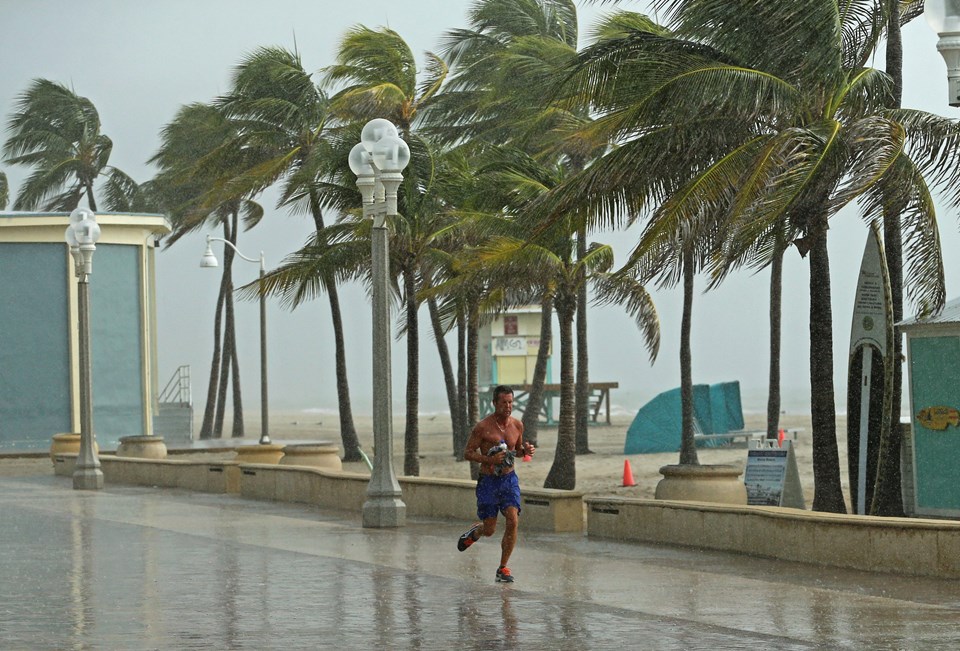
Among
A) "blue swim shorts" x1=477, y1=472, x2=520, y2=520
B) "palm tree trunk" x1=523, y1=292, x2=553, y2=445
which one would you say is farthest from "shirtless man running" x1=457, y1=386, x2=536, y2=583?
"palm tree trunk" x1=523, y1=292, x2=553, y2=445

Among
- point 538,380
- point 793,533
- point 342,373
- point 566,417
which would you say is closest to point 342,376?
point 342,373

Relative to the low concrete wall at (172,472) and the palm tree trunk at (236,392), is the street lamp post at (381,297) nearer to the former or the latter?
the low concrete wall at (172,472)

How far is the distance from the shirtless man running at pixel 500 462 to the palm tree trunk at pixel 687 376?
18415 millimetres

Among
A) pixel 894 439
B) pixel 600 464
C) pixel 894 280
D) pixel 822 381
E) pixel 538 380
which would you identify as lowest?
pixel 600 464

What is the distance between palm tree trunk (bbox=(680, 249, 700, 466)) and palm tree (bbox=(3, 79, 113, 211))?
1413 inches

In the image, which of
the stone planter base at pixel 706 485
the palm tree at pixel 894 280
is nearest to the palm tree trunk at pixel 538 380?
the palm tree at pixel 894 280

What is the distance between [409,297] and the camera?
27094 mm

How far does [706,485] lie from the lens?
1462cm

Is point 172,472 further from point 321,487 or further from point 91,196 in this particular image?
point 91,196

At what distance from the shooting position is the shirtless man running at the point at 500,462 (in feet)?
34.6

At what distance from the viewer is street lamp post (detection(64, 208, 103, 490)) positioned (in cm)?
2253

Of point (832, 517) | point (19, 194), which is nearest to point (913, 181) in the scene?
point (832, 517)

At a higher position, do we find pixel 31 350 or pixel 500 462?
pixel 31 350

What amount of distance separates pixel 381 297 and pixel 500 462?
17.1 feet
